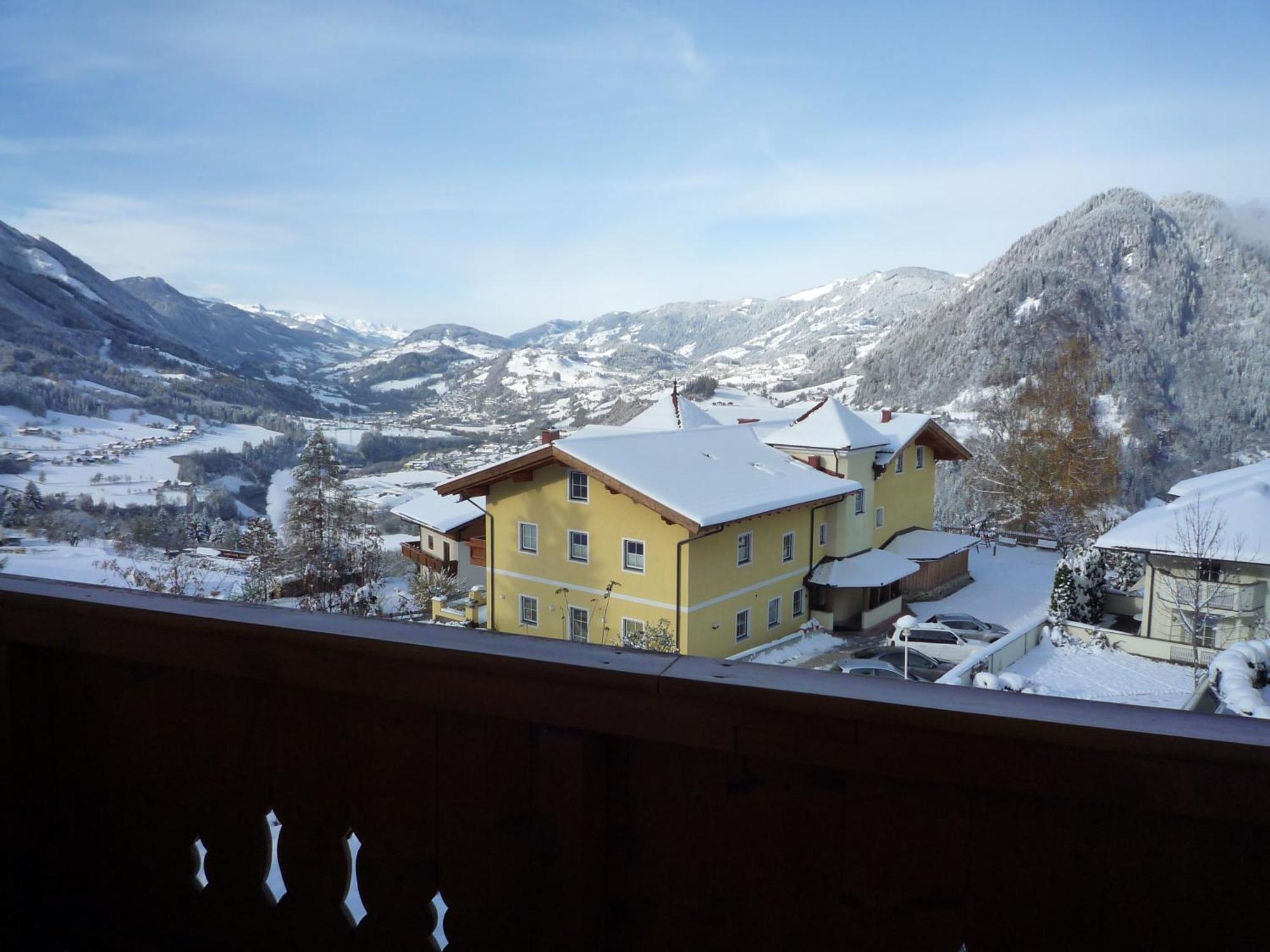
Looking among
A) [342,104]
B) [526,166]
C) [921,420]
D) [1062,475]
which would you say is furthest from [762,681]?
[526,166]

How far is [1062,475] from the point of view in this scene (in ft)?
59.3

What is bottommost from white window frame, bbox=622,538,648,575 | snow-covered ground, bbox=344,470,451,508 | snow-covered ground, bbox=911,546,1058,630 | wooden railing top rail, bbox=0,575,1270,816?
snow-covered ground, bbox=911,546,1058,630

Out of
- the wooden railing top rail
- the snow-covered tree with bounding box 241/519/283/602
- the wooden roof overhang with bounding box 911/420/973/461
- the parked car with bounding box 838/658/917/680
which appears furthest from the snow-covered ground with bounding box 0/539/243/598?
the wooden roof overhang with bounding box 911/420/973/461

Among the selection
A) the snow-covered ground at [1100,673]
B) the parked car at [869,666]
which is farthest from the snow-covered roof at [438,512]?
the snow-covered ground at [1100,673]

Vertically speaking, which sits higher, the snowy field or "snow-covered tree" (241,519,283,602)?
the snowy field

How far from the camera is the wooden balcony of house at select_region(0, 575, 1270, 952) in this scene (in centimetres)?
72

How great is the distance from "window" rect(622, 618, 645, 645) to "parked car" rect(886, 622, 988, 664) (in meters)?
3.68

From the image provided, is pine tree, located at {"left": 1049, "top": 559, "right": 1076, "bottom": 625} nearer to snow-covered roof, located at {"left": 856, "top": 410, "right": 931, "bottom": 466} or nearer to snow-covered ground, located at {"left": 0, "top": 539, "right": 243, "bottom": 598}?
snow-covered roof, located at {"left": 856, "top": 410, "right": 931, "bottom": 466}

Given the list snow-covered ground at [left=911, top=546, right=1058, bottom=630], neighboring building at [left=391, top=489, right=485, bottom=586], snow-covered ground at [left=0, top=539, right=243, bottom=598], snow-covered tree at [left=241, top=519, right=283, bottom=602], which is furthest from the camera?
neighboring building at [left=391, top=489, right=485, bottom=586]

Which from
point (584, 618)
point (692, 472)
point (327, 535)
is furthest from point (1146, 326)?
point (327, 535)

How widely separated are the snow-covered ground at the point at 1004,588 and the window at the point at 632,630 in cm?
564

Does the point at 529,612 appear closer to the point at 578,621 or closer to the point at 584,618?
the point at 578,621

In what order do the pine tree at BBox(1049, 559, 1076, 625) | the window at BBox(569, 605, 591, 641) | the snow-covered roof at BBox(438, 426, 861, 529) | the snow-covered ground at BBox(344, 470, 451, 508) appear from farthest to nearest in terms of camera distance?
the snow-covered ground at BBox(344, 470, 451, 508) → the pine tree at BBox(1049, 559, 1076, 625) → the window at BBox(569, 605, 591, 641) → the snow-covered roof at BBox(438, 426, 861, 529)

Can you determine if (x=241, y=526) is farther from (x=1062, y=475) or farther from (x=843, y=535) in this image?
(x=1062, y=475)
